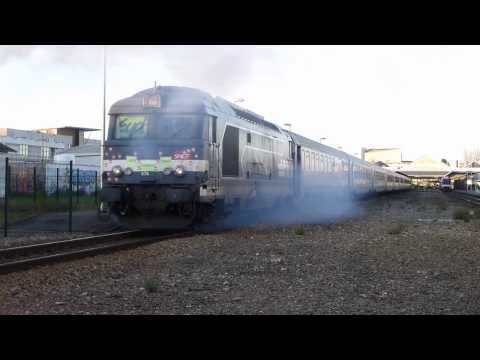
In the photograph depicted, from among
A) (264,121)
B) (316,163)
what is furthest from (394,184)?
(264,121)

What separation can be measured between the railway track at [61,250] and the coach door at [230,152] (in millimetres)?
2189

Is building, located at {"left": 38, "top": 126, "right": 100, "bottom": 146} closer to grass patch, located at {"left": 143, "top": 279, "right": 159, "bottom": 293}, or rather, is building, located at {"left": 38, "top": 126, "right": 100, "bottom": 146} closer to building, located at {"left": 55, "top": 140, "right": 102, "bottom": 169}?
building, located at {"left": 55, "top": 140, "right": 102, "bottom": 169}

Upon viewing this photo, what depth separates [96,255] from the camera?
11547 millimetres

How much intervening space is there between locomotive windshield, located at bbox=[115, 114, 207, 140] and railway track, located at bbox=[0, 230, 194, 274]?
2.73 metres

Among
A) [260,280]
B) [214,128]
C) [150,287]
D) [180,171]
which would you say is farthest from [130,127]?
[150,287]

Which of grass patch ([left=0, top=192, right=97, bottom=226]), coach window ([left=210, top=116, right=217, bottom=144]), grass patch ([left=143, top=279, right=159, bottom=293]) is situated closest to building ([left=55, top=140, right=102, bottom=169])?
grass patch ([left=0, top=192, right=97, bottom=226])

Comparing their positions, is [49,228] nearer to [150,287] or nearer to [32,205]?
[32,205]

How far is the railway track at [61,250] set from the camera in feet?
32.9

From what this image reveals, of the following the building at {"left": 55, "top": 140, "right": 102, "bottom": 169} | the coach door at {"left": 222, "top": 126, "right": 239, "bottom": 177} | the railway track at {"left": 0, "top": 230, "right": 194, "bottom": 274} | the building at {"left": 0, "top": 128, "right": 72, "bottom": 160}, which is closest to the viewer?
the railway track at {"left": 0, "top": 230, "right": 194, "bottom": 274}

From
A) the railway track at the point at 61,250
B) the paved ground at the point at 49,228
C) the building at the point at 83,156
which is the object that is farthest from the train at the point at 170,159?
the building at the point at 83,156

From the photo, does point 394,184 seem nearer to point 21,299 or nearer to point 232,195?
point 232,195

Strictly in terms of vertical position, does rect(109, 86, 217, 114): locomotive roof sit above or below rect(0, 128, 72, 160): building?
below

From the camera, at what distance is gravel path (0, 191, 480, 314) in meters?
7.00

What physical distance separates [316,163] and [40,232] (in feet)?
52.3
